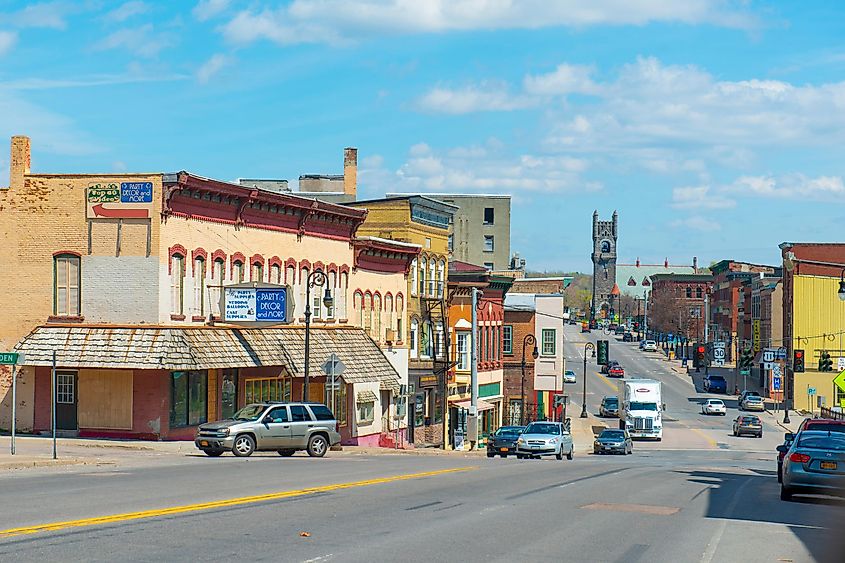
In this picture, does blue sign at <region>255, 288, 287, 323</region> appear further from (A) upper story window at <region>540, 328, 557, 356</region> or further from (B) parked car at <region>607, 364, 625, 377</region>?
(B) parked car at <region>607, 364, 625, 377</region>

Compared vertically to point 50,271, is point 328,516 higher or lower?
lower

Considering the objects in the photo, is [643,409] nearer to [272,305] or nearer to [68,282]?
[272,305]

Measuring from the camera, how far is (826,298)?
10469cm

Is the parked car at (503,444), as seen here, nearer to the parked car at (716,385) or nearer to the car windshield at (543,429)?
the car windshield at (543,429)

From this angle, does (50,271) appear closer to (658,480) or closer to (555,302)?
(658,480)

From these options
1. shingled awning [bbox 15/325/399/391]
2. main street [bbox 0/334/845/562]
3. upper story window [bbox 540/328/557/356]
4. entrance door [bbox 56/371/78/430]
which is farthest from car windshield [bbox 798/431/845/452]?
upper story window [bbox 540/328/557/356]

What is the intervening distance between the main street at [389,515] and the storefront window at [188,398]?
7.81 meters

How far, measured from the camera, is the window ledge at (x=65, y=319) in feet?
131

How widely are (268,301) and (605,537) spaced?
89.6 ft

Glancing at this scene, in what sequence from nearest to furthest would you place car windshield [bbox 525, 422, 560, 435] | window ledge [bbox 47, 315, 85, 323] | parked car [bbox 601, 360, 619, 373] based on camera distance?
1. window ledge [bbox 47, 315, 85, 323]
2. car windshield [bbox 525, 422, 560, 435]
3. parked car [bbox 601, 360, 619, 373]

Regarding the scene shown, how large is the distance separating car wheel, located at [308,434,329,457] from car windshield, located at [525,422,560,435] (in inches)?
522

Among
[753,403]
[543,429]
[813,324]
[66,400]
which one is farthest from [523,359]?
[66,400]

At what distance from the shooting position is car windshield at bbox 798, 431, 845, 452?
23.6 metres

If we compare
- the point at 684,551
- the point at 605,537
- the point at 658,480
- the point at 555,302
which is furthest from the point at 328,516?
the point at 555,302
